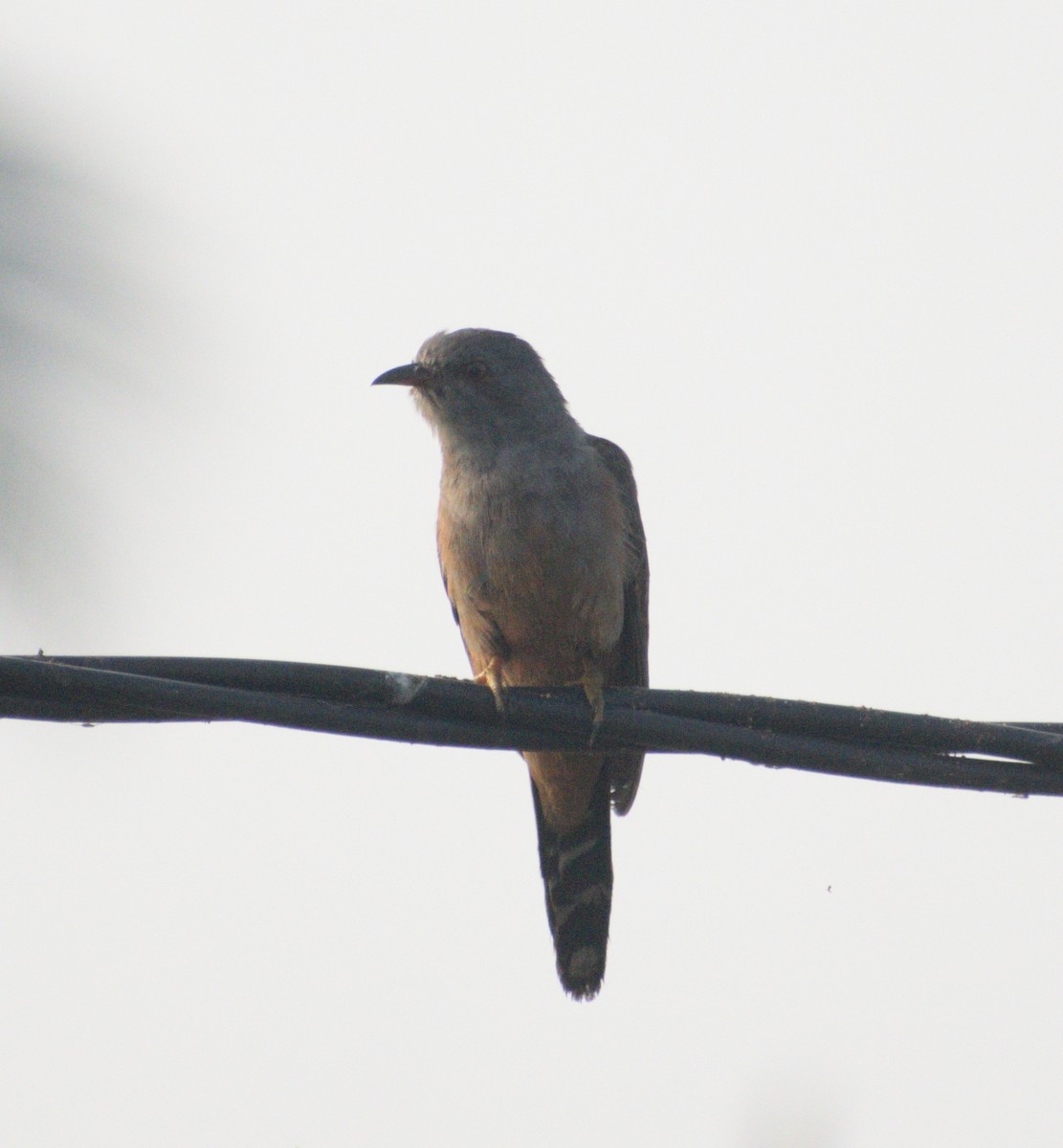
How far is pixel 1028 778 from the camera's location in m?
3.26

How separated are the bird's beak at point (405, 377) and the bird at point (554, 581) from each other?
3.8 inches

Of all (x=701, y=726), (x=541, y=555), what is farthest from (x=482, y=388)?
(x=701, y=726)

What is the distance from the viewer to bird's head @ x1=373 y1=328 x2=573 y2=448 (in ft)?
19.2

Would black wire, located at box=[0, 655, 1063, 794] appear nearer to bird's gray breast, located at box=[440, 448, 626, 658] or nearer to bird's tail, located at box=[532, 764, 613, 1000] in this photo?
bird's gray breast, located at box=[440, 448, 626, 658]

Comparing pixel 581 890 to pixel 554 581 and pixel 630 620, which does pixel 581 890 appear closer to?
pixel 630 620

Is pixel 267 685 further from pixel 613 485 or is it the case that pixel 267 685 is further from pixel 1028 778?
pixel 613 485

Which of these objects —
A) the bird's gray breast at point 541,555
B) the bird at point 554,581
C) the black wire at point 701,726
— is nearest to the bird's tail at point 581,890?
the bird at point 554,581

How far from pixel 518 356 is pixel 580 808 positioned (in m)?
2.03

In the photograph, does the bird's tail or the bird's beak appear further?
the bird's beak

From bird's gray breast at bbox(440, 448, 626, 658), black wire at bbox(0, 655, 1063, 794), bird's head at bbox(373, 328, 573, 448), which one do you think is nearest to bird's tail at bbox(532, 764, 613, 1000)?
bird's gray breast at bbox(440, 448, 626, 658)

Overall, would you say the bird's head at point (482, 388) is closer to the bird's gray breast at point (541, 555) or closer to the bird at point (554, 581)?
the bird at point (554, 581)

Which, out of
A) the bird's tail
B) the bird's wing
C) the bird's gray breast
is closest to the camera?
the bird's gray breast

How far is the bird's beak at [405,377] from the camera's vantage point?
6.19 meters

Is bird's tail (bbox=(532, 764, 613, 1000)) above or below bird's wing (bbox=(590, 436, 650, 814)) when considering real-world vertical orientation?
below
